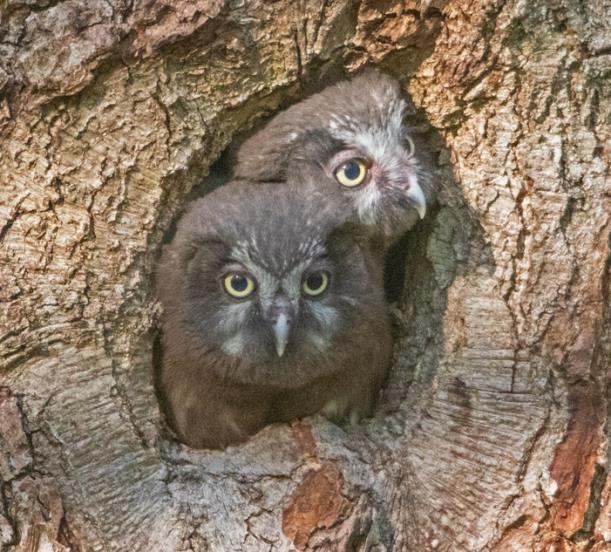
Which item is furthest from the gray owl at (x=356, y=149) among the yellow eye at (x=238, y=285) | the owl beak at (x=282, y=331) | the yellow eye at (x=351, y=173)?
the owl beak at (x=282, y=331)

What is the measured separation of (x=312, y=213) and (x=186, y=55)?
73cm

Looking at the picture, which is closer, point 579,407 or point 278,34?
point 579,407

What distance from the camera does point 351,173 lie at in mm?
4016

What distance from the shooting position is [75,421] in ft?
10.3

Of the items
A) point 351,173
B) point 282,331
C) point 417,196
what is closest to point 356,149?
point 351,173

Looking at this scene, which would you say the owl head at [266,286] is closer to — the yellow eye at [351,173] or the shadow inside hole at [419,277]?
the shadow inside hole at [419,277]

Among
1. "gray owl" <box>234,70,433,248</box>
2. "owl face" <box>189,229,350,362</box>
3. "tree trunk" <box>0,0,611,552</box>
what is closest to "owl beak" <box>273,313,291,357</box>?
"owl face" <box>189,229,350,362</box>

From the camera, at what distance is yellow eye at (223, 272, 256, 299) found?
134 inches

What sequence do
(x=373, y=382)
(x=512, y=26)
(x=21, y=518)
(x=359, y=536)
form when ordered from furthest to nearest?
1. (x=373, y=382)
2. (x=512, y=26)
3. (x=359, y=536)
4. (x=21, y=518)

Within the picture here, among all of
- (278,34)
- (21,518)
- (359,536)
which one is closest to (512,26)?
(278,34)

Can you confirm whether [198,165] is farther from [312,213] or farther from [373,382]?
[373,382]

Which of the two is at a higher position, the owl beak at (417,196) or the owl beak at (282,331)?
the owl beak at (417,196)

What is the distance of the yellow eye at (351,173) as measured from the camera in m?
3.99

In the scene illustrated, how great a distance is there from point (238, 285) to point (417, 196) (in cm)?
84
